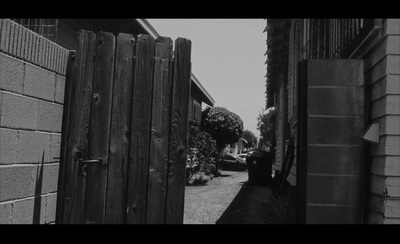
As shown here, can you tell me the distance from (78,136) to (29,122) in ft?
1.28

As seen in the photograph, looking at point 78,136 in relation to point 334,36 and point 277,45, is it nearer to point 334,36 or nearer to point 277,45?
point 334,36

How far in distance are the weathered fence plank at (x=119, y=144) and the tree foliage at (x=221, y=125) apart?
13198mm

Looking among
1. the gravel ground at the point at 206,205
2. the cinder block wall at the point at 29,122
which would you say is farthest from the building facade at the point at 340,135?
the gravel ground at the point at 206,205

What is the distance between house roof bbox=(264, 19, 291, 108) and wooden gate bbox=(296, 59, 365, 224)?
5032 millimetres

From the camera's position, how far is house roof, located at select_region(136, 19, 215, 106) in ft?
28.6

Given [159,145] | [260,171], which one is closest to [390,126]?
[159,145]

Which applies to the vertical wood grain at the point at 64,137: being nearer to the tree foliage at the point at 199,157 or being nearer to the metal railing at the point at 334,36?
the metal railing at the point at 334,36

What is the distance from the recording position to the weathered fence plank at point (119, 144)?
8.84ft

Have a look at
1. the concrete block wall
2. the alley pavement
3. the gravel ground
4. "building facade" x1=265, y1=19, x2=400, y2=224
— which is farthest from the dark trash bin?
the concrete block wall

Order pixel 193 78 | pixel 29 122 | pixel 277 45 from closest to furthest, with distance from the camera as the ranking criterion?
1. pixel 29 122
2. pixel 277 45
3. pixel 193 78

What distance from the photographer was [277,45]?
9.37 metres

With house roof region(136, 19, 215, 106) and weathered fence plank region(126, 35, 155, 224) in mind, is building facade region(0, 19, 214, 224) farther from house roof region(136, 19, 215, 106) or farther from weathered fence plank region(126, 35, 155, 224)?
house roof region(136, 19, 215, 106)
